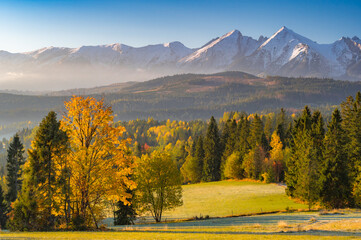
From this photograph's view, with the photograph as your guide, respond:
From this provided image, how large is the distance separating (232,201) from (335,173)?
22465 mm

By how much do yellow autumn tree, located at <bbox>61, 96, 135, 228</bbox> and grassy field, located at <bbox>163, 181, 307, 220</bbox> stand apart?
2496 cm

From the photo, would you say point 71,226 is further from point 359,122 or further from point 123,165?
point 359,122

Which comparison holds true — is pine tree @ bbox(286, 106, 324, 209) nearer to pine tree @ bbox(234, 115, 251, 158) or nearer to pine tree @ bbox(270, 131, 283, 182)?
pine tree @ bbox(270, 131, 283, 182)

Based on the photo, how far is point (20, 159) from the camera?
71.6 metres

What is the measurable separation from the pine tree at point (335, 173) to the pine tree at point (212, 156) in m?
61.1

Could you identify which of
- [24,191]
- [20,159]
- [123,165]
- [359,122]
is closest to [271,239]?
[123,165]

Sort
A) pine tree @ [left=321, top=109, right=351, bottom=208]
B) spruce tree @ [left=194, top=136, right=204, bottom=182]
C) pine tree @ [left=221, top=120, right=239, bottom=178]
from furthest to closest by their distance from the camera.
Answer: spruce tree @ [left=194, top=136, right=204, bottom=182]
pine tree @ [left=221, top=120, right=239, bottom=178]
pine tree @ [left=321, top=109, right=351, bottom=208]

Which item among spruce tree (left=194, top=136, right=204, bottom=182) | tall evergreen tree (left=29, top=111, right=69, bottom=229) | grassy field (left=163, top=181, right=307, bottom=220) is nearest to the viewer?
tall evergreen tree (left=29, top=111, right=69, bottom=229)

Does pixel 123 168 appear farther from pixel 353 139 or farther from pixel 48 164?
pixel 353 139

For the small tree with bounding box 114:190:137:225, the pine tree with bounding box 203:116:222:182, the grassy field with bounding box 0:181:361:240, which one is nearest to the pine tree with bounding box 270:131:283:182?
the grassy field with bounding box 0:181:361:240

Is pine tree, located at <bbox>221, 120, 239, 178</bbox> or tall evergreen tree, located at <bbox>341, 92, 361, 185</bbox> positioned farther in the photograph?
pine tree, located at <bbox>221, 120, 239, 178</bbox>

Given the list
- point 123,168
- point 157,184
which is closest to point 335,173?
point 157,184

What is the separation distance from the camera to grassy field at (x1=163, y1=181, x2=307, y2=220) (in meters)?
60.2

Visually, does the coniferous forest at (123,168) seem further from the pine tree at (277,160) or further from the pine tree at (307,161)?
the pine tree at (277,160)
